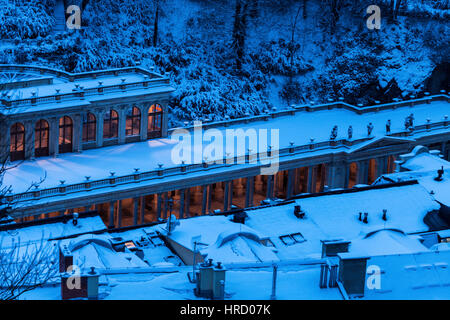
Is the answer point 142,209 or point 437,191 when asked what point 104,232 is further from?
point 437,191

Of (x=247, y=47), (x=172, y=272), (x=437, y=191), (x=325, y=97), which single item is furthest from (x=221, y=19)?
(x=172, y=272)

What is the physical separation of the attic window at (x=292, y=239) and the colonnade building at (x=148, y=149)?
13.0m

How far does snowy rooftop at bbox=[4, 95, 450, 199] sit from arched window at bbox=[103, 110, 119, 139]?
56.2 inches

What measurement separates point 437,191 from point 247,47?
66.0 meters

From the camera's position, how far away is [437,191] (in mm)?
78938

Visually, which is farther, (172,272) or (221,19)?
(221,19)

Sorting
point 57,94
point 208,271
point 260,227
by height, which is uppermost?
point 57,94

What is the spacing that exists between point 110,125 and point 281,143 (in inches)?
632

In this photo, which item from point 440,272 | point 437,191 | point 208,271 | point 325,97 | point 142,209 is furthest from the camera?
point 325,97

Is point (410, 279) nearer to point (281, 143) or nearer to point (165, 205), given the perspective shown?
point (165, 205)

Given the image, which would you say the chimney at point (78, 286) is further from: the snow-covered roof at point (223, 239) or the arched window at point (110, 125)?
the arched window at point (110, 125)

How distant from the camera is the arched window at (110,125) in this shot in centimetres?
9369

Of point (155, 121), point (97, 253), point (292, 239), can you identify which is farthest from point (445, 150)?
point (97, 253)
